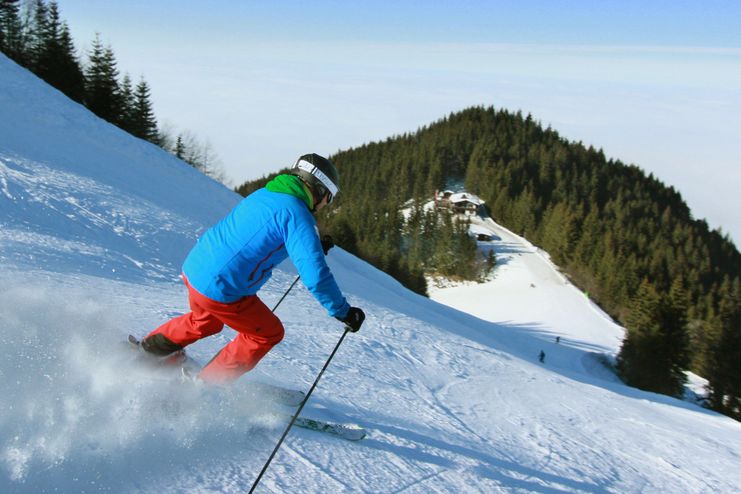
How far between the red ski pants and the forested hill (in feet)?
148

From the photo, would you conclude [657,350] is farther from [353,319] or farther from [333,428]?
[353,319]

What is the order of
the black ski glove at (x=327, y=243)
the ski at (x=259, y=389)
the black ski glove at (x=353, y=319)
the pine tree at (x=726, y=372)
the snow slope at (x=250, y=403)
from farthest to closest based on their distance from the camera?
1. the pine tree at (x=726, y=372)
2. the black ski glove at (x=327, y=243)
3. the ski at (x=259, y=389)
4. the black ski glove at (x=353, y=319)
5. the snow slope at (x=250, y=403)

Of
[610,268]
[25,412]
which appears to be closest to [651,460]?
[25,412]

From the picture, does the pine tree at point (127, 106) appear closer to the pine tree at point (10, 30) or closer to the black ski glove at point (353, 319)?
the pine tree at point (10, 30)

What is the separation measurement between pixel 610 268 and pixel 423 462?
74523 millimetres

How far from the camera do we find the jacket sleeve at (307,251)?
3219 millimetres

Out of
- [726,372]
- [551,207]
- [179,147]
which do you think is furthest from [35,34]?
[551,207]

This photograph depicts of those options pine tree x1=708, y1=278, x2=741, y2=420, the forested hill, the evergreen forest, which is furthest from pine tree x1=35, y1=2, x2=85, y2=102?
pine tree x1=708, y1=278, x2=741, y2=420

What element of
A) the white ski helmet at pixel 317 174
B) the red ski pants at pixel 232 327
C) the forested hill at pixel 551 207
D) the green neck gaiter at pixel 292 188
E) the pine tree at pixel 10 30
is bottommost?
the red ski pants at pixel 232 327

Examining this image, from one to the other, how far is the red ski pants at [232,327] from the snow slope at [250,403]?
9.5 inches

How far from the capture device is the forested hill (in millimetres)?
72375

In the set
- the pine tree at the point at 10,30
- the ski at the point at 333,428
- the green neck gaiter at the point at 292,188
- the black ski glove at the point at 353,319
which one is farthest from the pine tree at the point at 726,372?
the pine tree at the point at 10,30

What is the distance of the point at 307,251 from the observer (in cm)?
322

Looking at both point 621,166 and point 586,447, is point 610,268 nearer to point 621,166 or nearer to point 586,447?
point 586,447
